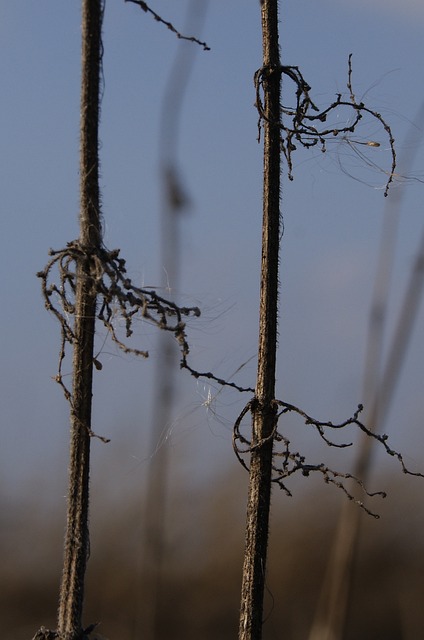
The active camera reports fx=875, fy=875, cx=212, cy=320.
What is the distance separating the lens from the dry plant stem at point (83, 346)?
4.15 feet

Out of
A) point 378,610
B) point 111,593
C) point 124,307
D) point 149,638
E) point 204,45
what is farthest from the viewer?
point 378,610

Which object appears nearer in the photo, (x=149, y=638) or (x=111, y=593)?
(x=149, y=638)

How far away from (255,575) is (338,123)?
75cm

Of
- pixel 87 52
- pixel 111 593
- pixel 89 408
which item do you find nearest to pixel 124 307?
pixel 89 408

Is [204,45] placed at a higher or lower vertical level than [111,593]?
higher

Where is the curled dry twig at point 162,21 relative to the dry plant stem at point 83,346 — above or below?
Answer: above

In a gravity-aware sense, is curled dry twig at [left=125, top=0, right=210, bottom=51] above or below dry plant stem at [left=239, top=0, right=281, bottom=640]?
above

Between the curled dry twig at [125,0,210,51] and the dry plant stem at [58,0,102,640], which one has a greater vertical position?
the curled dry twig at [125,0,210,51]

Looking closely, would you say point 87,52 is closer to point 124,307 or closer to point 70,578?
point 124,307

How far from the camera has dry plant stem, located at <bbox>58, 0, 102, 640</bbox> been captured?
1265 millimetres

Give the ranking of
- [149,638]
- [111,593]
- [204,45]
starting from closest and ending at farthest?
[204,45]
[149,638]
[111,593]

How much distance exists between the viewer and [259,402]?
1335mm

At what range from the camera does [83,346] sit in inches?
50.3

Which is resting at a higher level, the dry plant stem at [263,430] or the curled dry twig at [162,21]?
the curled dry twig at [162,21]
